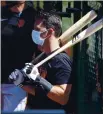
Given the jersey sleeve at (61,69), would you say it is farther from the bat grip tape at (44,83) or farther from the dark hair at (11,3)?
the dark hair at (11,3)

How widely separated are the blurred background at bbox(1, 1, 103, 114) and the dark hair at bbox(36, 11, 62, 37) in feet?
0.17

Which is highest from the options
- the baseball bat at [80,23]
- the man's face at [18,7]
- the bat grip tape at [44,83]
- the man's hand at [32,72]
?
the man's face at [18,7]

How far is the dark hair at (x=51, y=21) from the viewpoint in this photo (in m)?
4.57

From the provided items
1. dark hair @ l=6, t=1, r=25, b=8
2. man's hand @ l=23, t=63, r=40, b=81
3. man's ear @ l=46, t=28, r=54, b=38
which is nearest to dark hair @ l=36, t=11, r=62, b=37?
man's ear @ l=46, t=28, r=54, b=38

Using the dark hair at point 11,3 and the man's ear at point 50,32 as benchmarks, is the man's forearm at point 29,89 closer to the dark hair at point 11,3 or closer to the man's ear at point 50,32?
the man's ear at point 50,32

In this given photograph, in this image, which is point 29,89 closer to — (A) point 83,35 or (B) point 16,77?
(B) point 16,77

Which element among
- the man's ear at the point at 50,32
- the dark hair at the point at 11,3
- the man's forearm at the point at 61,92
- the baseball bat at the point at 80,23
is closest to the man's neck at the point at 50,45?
the man's ear at the point at 50,32

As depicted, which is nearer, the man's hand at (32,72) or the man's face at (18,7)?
the man's hand at (32,72)

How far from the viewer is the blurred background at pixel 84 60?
14.9 feet

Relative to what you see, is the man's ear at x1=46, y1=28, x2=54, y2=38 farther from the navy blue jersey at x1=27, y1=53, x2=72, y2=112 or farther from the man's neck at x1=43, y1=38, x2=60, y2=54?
the navy blue jersey at x1=27, y1=53, x2=72, y2=112

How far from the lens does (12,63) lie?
A: 4570mm

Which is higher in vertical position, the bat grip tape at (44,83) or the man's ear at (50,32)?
the man's ear at (50,32)

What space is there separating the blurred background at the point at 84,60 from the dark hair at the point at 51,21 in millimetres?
51

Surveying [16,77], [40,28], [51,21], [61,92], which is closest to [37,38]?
[40,28]
